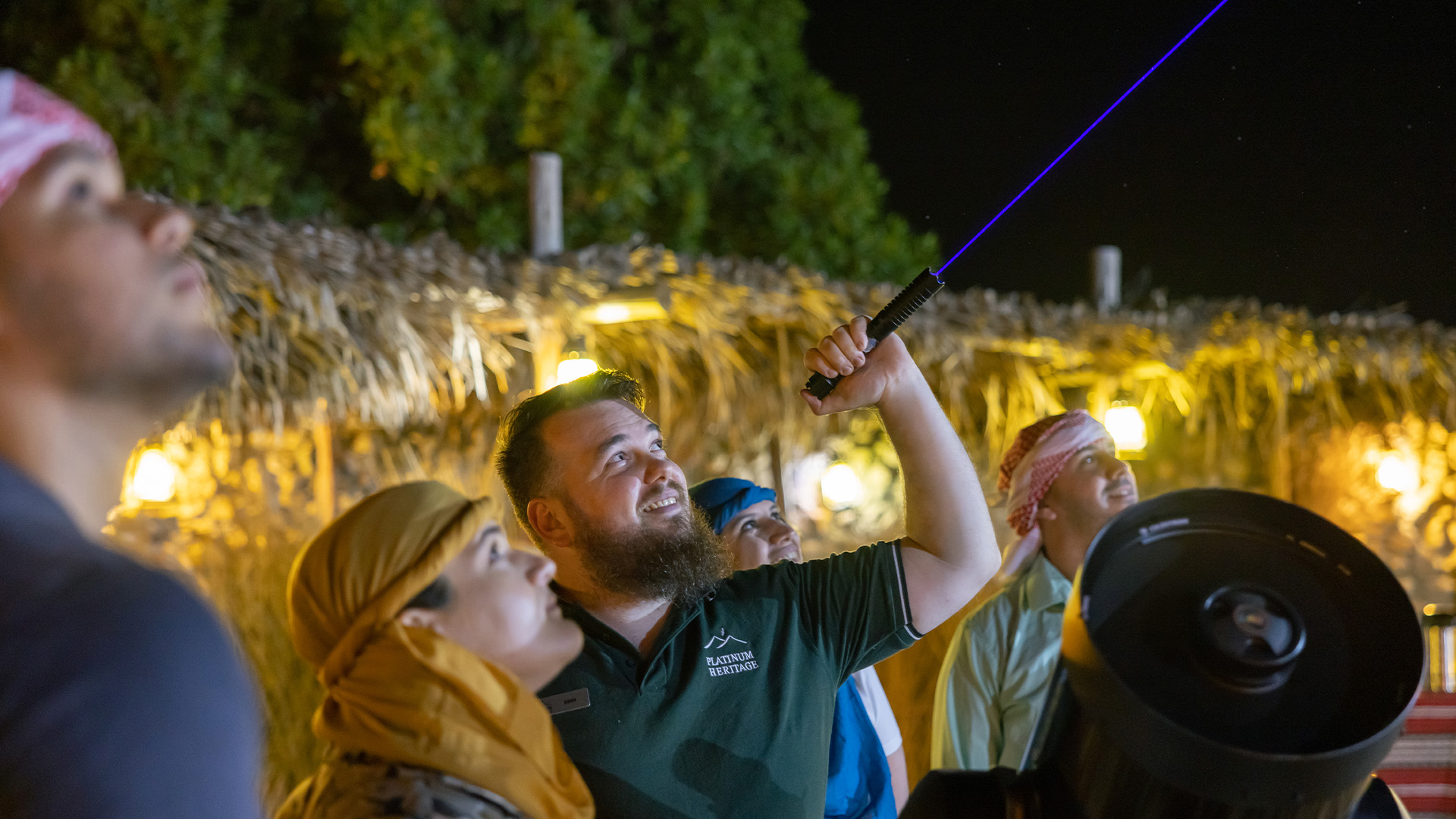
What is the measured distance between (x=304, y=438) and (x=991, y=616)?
4.06 meters

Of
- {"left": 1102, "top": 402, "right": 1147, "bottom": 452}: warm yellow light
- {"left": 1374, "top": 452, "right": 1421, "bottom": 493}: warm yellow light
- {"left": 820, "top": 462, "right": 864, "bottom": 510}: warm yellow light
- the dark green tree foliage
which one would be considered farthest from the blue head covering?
{"left": 1374, "top": 452, "right": 1421, "bottom": 493}: warm yellow light

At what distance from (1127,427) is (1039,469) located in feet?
9.71

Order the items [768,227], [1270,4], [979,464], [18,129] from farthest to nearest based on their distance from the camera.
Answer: [768,227], [979,464], [1270,4], [18,129]

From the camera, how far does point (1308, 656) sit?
1.26m

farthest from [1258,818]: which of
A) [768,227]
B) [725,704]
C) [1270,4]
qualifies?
[768,227]

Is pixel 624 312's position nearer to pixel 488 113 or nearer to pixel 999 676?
pixel 999 676

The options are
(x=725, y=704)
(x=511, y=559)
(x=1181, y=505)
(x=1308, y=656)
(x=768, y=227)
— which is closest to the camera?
(x=1308, y=656)

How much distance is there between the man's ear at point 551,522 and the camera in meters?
2.34

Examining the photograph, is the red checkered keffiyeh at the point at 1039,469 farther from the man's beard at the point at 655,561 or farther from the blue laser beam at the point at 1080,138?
the blue laser beam at the point at 1080,138

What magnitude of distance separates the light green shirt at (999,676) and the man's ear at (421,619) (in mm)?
1990

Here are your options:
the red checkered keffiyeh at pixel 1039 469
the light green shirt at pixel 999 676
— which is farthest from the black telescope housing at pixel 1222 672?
the red checkered keffiyeh at pixel 1039 469

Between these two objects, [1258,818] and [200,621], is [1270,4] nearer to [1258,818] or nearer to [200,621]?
[1258,818]

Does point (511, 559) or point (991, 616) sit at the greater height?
point (511, 559)

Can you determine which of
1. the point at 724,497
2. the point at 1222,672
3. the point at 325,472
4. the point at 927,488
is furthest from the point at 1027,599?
the point at 325,472
